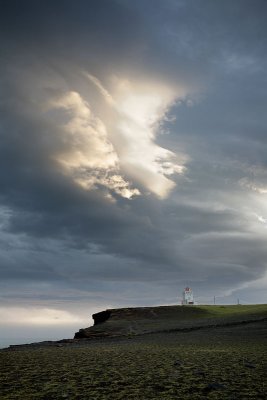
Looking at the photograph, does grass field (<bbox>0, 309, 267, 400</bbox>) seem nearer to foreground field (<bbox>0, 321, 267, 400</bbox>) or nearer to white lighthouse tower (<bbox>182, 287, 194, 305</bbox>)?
foreground field (<bbox>0, 321, 267, 400</bbox>)

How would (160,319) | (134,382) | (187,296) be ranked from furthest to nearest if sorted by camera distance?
1. (187,296)
2. (160,319)
3. (134,382)

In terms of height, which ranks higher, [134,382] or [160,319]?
[134,382]

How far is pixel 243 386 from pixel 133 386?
105 inches

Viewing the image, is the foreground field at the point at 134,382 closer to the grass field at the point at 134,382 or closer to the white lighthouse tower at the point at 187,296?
the grass field at the point at 134,382

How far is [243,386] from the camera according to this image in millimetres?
8992

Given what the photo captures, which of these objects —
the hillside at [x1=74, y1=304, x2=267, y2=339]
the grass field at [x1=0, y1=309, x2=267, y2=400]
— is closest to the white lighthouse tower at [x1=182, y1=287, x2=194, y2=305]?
the hillside at [x1=74, y1=304, x2=267, y2=339]

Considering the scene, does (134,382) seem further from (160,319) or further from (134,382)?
(160,319)

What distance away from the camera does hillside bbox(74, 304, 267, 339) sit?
51656 mm

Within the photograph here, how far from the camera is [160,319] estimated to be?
212 ft

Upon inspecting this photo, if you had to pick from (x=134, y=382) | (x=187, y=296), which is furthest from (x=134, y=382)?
(x=187, y=296)

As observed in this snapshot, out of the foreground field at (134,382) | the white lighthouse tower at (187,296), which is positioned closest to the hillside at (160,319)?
the foreground field at (134,382)

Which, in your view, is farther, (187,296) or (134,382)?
(187,296)

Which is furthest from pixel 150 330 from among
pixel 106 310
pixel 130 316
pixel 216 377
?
pixel 216 377

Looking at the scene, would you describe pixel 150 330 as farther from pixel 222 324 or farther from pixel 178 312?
pixel 178 312
